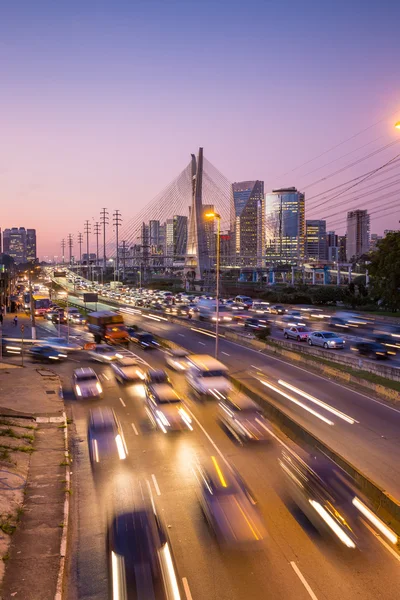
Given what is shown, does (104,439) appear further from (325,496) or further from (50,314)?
(50,314)

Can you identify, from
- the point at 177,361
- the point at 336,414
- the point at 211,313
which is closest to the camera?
the point at 336,414

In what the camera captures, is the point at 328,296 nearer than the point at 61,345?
No

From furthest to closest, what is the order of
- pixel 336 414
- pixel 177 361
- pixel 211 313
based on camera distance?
pixel 211 313, pixel 177 361, pixel 336 414

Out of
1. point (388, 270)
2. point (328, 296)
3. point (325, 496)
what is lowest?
point (325, 496)

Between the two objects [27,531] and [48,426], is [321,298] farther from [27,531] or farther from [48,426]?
[27,531]

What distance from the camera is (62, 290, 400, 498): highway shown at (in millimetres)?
15016

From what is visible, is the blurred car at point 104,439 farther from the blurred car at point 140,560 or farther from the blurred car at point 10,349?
the blurred car at point 10,349

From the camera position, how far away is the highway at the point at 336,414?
15016 millimetres

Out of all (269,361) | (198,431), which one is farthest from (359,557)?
(269,361)

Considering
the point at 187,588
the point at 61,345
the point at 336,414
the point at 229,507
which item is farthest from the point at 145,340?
the point at 187,588

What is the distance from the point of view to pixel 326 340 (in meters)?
37.5

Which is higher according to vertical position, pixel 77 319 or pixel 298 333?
pixel 298 333

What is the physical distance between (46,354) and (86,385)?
490 inches

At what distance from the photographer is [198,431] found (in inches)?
725
